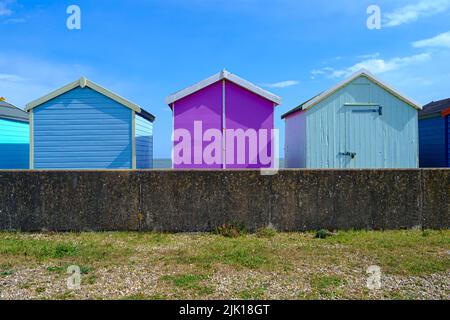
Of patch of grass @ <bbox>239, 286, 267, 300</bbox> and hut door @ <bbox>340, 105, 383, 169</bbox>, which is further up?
hut door @ <bbox>340, 105, 383, 169</bbox>

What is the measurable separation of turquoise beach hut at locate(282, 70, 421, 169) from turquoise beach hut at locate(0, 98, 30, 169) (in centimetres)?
950

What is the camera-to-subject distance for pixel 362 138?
977cm

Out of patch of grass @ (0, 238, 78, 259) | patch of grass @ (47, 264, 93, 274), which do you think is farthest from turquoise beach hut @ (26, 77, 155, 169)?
patch of grass @ (47, 264, 93, 274)

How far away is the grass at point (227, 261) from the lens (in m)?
4.33

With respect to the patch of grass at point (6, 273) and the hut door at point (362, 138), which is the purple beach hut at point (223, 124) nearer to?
the hut door at point (362, 138)

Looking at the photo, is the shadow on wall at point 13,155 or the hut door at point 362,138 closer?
the hut door at point 362,138

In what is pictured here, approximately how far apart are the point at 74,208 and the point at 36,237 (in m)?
0.91

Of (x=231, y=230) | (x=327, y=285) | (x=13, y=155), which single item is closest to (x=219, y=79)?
(x=231, y=230)

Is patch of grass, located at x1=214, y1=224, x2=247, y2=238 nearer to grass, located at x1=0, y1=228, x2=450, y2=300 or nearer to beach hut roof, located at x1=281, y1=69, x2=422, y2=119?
grass, located at x1=0, y1=228, x2=450, y2=300

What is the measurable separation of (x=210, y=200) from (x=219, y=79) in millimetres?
3653

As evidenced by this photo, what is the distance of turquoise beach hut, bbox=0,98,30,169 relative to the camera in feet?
37.2

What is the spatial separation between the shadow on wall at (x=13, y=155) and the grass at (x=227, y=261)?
4785mm

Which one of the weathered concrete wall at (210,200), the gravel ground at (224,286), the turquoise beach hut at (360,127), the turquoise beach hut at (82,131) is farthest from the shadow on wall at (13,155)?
the turquoise beach hut at (360,127)

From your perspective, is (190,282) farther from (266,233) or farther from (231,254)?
(266,233)
